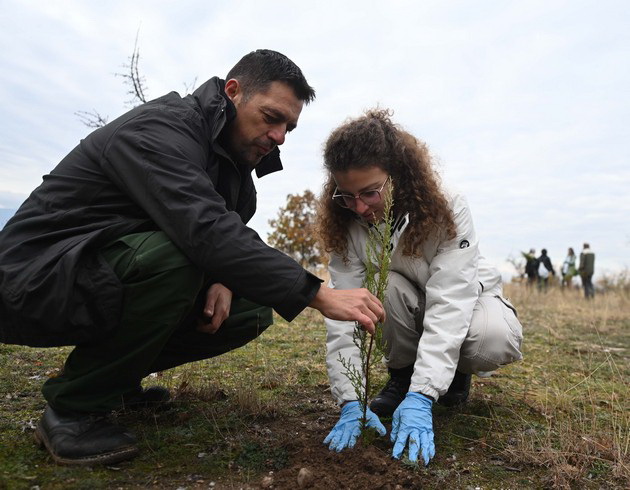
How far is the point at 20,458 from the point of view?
88.7 inches

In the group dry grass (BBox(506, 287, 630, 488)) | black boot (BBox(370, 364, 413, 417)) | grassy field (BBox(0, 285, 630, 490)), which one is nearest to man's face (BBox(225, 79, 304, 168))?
grassy field (BBox(0, 285, 630, 490))

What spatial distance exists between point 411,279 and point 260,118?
1277 millimetres

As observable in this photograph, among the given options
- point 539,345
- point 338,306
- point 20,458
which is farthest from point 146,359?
point 539,345

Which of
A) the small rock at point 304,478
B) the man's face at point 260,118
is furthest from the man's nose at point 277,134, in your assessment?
the small rock at point 304,478

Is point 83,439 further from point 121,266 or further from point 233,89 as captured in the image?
point 233,89

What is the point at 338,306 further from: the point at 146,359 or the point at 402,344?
the point at 402,344

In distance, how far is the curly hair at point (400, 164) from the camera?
8.80 feet

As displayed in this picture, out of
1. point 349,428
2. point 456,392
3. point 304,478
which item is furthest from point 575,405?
point 304,478

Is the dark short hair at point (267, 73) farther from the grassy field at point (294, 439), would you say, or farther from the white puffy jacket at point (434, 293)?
the grassy field at point (294, 439)

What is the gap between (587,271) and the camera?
1806 cm

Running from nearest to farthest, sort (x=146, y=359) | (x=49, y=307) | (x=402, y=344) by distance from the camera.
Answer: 1. (x=49, y=307)
2. (x=146, y=359)
3. (x=402, y=344)

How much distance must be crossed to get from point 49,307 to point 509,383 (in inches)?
133

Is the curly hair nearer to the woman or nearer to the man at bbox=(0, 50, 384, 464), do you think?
the man at bbox=(0, 50, 384, 464)

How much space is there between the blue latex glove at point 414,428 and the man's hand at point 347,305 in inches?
22.9
